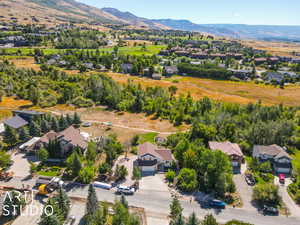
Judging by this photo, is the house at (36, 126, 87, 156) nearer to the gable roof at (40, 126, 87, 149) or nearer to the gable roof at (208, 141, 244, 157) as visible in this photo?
the gable roof at (40, 126, 87, 149)

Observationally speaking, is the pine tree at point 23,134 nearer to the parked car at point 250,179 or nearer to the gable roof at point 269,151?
the parked car at point 250,179

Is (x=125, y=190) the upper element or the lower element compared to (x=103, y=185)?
upper

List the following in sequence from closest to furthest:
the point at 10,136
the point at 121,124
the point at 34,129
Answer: the point at 10,136 < the point at 34,129 < the point at 121,124

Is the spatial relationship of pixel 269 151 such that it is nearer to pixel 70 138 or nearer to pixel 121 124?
pixel 121 124

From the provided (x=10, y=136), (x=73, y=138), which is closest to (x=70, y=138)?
(x=73, y=138)

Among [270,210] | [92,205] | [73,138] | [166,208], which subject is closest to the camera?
[92,205]

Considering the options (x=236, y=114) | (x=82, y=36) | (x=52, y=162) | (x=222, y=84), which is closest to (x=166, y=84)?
(x=222, y=84)

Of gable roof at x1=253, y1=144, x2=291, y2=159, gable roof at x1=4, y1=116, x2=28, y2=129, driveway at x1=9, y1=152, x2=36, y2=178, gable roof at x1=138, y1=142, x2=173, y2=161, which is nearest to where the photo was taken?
driveway at x1=9, y1=152, x2=36, y2=178

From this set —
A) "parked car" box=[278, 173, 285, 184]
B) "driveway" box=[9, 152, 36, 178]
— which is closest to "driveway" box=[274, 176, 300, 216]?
"parked car" box=[278, 173, 285, 184]
